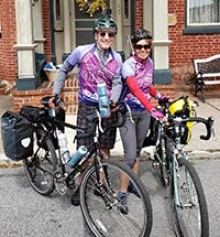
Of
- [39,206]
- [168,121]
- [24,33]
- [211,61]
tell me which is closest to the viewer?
[168,121]

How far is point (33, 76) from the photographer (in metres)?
7.95

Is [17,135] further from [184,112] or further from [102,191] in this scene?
[184,112]

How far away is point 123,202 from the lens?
3617mm

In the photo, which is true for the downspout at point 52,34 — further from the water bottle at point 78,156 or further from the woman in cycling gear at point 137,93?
the water bottle at point 78,156

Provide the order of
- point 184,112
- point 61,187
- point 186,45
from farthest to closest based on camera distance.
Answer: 1. point 186,45
2. point 61,187
3. point 184,112

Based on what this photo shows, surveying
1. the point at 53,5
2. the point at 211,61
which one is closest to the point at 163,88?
the point at 211,61

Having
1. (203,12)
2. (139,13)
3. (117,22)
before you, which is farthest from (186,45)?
(117,22)

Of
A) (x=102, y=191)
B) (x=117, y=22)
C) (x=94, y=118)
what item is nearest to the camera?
(x=102, y=191)

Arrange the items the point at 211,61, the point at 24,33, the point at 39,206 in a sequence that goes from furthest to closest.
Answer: the point at 211,61 → the point at 24,33 → the point at 39,206

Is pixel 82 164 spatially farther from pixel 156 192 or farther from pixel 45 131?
pixel 156 192

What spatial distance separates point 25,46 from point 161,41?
8.21ft

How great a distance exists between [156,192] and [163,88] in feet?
12.8

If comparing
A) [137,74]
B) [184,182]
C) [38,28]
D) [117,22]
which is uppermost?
[117,22]

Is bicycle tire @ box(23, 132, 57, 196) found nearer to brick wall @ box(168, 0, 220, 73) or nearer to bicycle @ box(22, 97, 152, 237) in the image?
bicycle @ box(22, 97, 152, 237)
